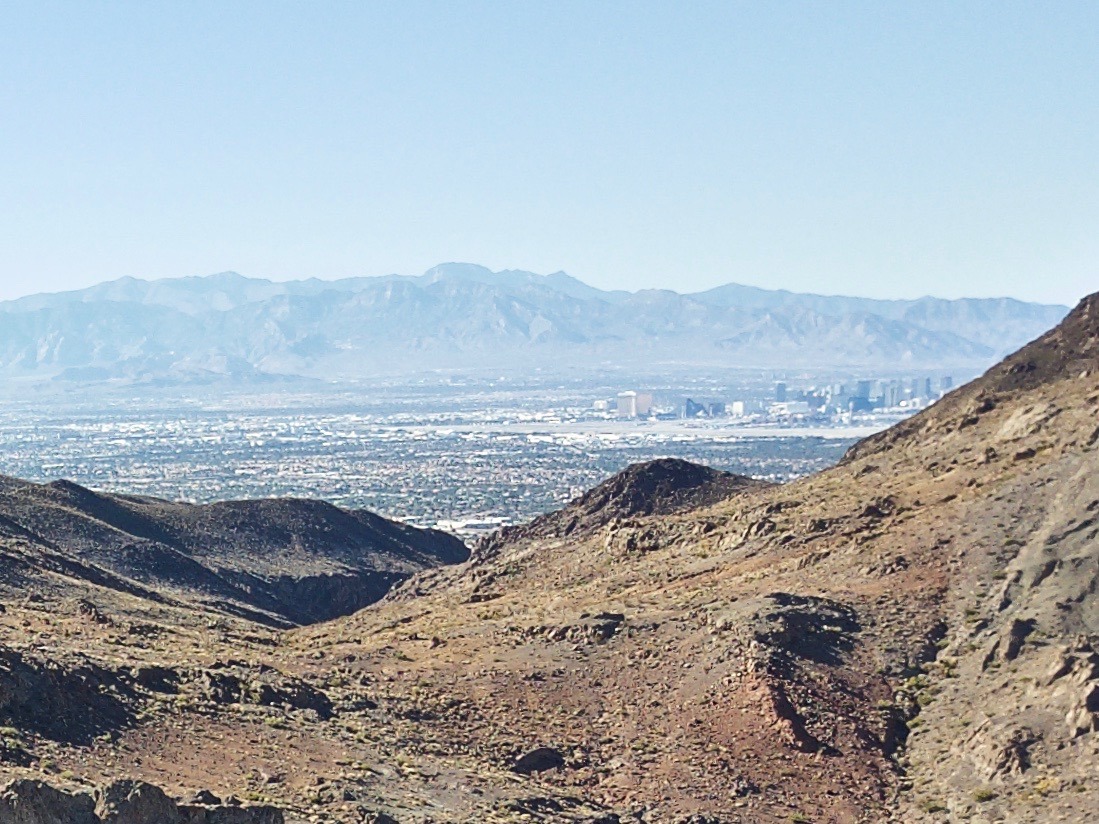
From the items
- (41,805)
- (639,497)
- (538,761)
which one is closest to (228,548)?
(639,497)

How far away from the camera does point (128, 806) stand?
21.9 metres

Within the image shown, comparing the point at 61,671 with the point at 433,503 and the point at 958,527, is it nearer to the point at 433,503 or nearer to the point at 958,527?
the point at 958,527

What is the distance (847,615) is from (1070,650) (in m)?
6.35

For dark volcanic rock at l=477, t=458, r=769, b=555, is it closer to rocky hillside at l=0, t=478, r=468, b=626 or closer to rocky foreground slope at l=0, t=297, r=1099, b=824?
rocky hillside at l=0, t=478, r=468, b=626

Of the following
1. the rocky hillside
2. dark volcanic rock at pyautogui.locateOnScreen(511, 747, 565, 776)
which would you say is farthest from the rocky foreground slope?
the rocky hillside

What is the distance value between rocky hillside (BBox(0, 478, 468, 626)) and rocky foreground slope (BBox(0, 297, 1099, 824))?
27208mm

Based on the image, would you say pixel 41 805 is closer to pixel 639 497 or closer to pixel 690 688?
pixel 690 688

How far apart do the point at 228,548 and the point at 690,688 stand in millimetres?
58323

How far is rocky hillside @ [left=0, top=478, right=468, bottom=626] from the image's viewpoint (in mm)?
73812

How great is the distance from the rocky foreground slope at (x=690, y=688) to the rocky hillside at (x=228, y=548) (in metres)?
27.2

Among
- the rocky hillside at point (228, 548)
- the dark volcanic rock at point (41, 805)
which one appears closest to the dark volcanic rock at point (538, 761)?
the dark volcanic rock at point (41, 805)

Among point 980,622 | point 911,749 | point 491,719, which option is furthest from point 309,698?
point 980,622

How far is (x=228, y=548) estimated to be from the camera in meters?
88.9

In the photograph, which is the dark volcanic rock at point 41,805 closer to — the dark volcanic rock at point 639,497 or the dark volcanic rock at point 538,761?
the dark volcanic rock at point 538,761
